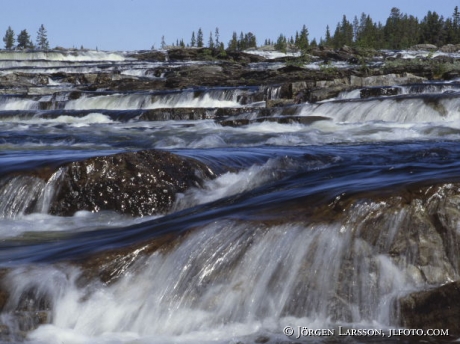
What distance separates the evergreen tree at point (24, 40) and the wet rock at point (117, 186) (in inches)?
4373

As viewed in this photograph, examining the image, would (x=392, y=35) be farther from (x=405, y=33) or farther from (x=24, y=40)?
(x=24, y=40)

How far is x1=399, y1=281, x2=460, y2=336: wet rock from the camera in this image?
418cm

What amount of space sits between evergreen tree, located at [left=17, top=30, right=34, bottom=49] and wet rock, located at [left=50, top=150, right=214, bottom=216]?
11107 centimetres

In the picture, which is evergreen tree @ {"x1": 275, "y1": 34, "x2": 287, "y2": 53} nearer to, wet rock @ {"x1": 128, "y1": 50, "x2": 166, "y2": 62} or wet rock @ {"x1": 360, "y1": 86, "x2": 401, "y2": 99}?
wet rock @ {"x1": 128, "y1": 50, "x2": 166, "y2": 62}

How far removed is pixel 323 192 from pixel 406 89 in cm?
1568

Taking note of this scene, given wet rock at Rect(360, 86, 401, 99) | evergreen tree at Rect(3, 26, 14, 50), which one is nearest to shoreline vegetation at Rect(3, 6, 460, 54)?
evergreen tree at Rect(3, 26, 14, 50)

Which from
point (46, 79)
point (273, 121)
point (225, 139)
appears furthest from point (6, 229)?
point (46, 79)

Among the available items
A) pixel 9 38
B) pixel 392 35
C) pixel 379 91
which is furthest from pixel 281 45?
pixel 379 91

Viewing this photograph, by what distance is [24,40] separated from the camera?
113 metres

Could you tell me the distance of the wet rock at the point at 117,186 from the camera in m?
7.12

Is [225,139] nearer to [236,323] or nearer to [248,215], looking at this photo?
[248,215]
